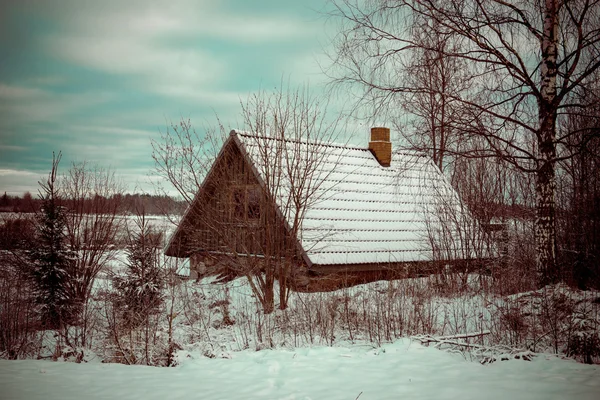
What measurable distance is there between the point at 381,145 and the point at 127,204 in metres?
8.90

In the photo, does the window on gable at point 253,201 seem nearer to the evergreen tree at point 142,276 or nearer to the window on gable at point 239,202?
the window on gable at point 239,202

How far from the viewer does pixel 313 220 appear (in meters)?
11.1

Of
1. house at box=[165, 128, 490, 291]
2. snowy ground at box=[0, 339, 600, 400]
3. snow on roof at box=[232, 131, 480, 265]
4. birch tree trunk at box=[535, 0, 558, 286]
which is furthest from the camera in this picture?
snow on roof at box=[232, 131, 480, 265]

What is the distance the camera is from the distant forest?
9.99 metres

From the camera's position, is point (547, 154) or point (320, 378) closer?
point (320, 378)

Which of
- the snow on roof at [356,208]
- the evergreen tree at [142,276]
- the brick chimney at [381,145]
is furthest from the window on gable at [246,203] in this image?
the brick chimney at [381,145]

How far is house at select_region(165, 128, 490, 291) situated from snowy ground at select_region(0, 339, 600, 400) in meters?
2.85

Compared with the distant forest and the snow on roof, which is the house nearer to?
the snow on roof

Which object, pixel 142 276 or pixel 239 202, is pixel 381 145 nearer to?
pixel 239 202

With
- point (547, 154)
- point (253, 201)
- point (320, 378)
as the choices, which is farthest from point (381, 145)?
point (320, 378)

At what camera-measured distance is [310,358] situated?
6188 mm

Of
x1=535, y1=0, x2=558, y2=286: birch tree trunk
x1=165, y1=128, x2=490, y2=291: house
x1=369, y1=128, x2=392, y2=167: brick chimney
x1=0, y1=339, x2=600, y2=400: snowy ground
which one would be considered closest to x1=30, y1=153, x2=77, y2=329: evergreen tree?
x1=165, y1=128, x2=490, y2=291: house

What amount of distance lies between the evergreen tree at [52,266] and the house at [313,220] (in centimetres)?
292

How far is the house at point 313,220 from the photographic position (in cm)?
964
